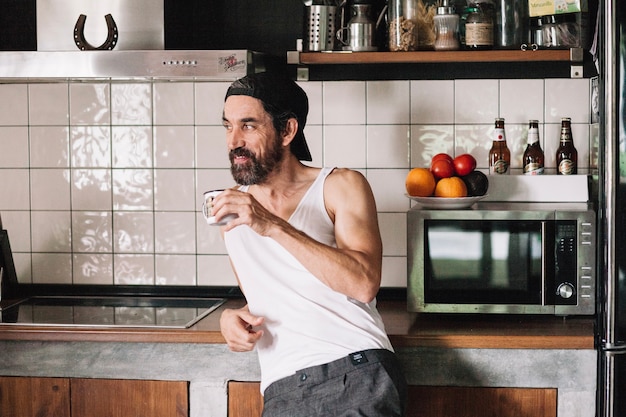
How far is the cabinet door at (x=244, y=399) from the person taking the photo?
231cm

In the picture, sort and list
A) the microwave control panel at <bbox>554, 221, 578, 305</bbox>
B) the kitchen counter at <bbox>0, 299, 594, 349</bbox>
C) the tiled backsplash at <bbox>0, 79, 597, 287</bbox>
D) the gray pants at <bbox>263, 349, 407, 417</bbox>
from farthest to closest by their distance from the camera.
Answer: the tiled backsplash at <bbox>0, 79, 597, 287</bbox>
the microwave control panel at <bbox>554, 221, 578, 305</bbox>
the kitchen counter at <bbox>0, 299, 594, 349</bbox>
the gray pants at <bbox>263, 349, 407, 417</bbox>

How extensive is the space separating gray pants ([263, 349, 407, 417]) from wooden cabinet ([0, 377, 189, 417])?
1.41 feet

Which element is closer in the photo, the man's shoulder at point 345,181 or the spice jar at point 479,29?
the man's shoulder at point 345,181

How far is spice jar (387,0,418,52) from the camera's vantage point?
2.56 metres

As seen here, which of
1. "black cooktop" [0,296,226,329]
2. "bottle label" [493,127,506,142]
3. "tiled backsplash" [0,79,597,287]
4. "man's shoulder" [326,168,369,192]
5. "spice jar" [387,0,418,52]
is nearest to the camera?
"man's shoulder" [326,168,369,192]

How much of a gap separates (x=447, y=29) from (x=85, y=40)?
3.56 ft

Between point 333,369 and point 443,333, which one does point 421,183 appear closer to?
point 443,333

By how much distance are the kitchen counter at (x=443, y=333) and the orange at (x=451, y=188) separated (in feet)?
1.17

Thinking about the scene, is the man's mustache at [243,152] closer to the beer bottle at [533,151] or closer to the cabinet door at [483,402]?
the cabinet door at [483,402]

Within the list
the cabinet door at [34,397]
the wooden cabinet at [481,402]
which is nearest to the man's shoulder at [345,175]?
the wooden cabinet at [481,402]

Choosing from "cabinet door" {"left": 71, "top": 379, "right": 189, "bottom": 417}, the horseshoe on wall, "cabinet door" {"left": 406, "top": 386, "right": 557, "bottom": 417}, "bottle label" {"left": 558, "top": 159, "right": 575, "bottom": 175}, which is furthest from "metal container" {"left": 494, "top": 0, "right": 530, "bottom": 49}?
"cabinet door" {"left": 71, "top": 379, "right": 189, "bottom": 417}

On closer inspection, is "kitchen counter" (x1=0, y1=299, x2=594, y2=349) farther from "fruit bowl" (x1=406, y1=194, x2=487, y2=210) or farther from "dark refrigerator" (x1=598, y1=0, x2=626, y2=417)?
"fruit bowl" (x1=406, y1=194, x2=487, y2=210)

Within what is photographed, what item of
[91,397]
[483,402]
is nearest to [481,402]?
[483,402]

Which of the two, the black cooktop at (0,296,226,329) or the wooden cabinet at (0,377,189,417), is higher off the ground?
the black cooktop at (0,296,226,329)
